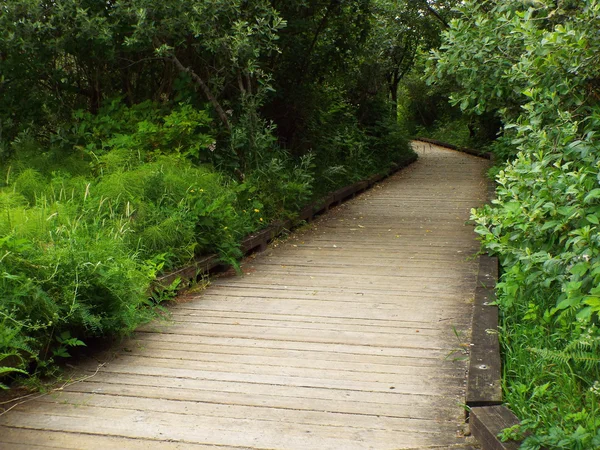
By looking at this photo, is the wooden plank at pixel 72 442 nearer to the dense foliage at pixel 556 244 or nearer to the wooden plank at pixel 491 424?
the wooden plank at pixel 491 424

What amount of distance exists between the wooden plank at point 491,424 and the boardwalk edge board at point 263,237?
9.86 feet

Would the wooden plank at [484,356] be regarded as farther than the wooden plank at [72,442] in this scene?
Yes

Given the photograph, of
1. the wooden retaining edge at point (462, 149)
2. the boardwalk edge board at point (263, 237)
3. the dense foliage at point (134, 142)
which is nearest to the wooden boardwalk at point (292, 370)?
the boardwalk edge board at point (263, 237)

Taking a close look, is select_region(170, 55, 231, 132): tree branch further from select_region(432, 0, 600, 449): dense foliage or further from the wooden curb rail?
the wooden curb rail

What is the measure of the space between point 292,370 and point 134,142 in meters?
4.95

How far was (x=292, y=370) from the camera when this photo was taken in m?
4.64

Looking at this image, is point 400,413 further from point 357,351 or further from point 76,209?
point 76,209

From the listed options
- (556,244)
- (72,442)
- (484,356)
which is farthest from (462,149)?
(72,442)

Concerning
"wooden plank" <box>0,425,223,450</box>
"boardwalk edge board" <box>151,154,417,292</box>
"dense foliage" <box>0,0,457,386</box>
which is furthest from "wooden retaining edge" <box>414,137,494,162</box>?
"wooden plank" <box>0,425,223,450</box>

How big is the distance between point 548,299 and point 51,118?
7.59 m

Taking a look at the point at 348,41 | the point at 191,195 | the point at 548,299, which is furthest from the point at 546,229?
the point at 348,41

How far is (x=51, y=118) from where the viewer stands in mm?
10188

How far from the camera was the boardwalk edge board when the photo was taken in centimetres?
648

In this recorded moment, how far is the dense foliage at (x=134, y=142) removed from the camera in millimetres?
4828
